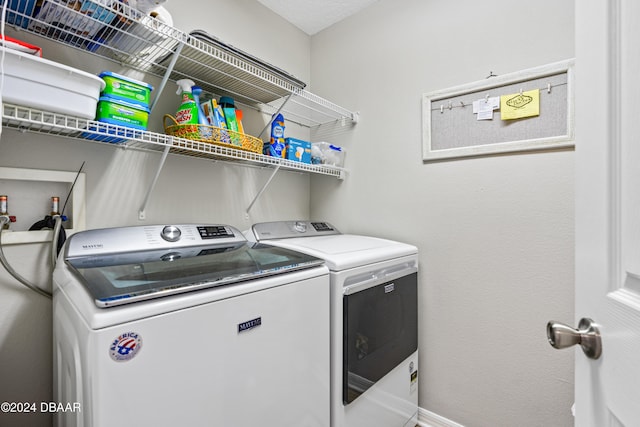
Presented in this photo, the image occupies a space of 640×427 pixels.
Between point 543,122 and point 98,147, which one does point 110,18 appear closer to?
point 98,147

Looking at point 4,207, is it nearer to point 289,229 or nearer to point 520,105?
point 289,229

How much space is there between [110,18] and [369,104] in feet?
4.69

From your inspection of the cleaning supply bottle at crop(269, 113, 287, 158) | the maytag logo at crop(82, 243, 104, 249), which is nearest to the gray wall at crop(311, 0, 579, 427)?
the cleaning supply bottle at crop(269, 113, 287, 158)

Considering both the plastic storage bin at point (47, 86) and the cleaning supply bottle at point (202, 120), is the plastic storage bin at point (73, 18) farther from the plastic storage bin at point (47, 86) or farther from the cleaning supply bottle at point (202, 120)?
the cleaning supply bottle at point (202, 120)

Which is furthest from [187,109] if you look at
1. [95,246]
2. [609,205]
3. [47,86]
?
[609,205]

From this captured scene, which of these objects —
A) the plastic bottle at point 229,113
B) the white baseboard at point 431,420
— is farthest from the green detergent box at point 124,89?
the white baseboard at point 431,420

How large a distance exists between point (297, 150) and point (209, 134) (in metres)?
0.63

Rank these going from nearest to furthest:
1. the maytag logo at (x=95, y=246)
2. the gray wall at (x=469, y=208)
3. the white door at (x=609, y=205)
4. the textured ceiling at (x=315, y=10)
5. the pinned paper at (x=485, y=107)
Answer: the white door at (x=609, y=205)
the maytag logo at (x=95, y=246)
the gray wall at (x=469, y=208)
the pinned paper at (x=485, y=107)
the textured ceiling at (x=315, y=10)

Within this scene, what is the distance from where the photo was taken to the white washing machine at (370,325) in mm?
1226

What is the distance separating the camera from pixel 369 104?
197 centimetres

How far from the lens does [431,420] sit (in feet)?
5.59

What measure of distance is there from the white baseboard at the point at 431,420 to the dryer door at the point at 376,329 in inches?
15.8

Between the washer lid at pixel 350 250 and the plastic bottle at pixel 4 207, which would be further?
the washer lid at pixel 350 250

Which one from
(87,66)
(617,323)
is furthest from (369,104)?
(617,323)
